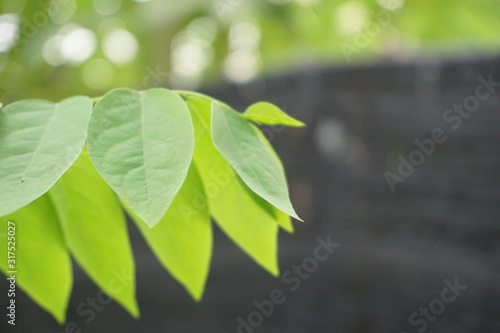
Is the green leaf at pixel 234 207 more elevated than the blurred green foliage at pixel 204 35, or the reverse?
the green leaf at pixel 234 207

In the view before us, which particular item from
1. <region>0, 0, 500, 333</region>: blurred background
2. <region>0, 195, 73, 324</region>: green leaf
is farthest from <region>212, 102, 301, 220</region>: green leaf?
<region>0, 0, 500, 333</region>: blurred background

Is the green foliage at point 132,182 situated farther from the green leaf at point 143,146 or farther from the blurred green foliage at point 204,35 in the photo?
the blurred green foliage at point 204,35

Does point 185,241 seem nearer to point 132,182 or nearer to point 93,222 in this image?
point 93,222

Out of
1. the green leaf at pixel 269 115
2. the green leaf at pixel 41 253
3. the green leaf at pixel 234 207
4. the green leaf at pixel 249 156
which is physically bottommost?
the green leaf at pixel 41 253

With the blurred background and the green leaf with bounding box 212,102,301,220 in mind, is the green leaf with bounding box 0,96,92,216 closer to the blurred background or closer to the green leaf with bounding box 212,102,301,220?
the green leaf with bounding box 212,102,301,220

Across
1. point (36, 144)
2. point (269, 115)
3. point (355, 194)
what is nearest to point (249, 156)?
point (269, 115)

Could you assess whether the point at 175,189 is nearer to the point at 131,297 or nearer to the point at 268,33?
the point at 131,297

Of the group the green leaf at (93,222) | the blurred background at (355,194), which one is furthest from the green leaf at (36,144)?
the blurred background at (355,194)
